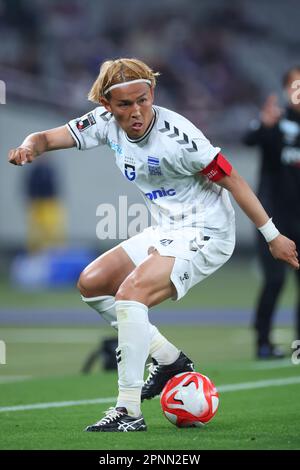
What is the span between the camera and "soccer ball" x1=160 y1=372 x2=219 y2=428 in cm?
647

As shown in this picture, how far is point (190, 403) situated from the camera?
646 cm

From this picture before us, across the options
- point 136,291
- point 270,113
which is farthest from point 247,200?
point 270,113

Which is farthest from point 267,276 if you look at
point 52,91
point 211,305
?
point 52,91

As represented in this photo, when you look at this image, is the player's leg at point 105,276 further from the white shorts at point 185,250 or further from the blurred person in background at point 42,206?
the blurred person in background at point 42,206

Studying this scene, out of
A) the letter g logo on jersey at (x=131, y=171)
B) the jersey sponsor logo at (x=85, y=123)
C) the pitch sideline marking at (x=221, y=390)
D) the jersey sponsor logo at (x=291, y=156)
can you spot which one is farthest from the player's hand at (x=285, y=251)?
the jersey sponsor logo at (x=291, y=156)

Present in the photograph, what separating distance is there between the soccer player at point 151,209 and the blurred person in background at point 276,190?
3.98 meters

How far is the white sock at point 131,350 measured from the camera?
20.0ft

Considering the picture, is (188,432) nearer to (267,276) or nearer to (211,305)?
(267,276)

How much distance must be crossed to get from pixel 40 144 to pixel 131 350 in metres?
1.36

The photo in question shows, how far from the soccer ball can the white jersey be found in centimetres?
91

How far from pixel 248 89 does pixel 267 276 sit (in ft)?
53.3

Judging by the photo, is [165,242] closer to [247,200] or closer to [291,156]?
[247,200]

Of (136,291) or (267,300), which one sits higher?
(136,291)

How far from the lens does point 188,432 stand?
6266 millimetres
